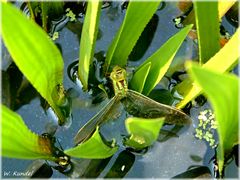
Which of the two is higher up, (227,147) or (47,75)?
(47,75)

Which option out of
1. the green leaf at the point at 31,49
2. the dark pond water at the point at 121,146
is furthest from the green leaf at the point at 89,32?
the dark pond water at the point at 121,146

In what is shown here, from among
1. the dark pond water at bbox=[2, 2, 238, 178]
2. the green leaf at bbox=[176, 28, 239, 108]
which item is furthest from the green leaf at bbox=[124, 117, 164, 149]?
the green leaf at bbox=[176, 28, 239, 108]

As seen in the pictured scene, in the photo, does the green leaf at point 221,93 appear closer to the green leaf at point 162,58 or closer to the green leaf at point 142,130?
the green leaf at point 142,130

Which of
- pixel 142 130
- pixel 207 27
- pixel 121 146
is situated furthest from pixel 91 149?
pixel 207 27

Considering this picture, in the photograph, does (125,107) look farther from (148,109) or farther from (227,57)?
(227,57)

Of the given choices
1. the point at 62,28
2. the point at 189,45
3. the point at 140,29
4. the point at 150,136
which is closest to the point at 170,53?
the point at 140,29

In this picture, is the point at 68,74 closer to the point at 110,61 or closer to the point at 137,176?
the point at 110,61

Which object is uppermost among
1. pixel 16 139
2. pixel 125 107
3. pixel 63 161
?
pixel 16 139

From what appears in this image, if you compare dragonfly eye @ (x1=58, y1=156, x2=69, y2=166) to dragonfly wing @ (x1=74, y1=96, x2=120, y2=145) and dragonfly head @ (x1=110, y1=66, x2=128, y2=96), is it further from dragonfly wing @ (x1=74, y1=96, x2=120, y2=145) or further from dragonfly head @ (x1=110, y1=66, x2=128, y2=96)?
dragonfly head @ (x1=110, y1=66, x2=128, y2=96)
